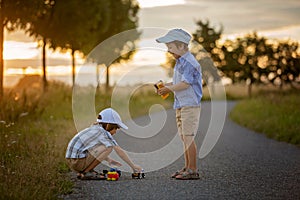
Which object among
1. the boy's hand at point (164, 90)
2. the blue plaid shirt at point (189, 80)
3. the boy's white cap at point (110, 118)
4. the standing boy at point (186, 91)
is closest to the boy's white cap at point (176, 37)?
Result: the standing boy at point (186, 91)

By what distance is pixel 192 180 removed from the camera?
318 inches

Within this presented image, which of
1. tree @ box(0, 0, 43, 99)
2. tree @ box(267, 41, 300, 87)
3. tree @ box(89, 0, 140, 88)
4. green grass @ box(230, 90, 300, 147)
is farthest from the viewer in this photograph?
tree @ box(267, 41, 300, 87)

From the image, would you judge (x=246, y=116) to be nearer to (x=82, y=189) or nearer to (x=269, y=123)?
(x=269, y=123)

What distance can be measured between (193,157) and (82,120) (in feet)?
31.0

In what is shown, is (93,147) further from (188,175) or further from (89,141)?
(188,175)

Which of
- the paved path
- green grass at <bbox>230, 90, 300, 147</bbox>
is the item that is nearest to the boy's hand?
the paved path

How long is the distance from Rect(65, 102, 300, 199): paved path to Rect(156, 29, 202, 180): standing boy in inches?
17.4

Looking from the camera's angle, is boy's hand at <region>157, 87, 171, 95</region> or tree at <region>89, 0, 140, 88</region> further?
tree at <region>89, 0, 140, 88</region>

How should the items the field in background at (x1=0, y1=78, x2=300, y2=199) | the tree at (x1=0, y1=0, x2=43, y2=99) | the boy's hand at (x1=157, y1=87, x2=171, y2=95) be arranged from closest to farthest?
1. the field in background at (x1=0, y1=78, x2=300, y2=199)
2. the boy's hand at (x1=157, y1=87, x2=171, y2=95)
3. the tree at (x1=0, y1=0, x2=43, y2=99)

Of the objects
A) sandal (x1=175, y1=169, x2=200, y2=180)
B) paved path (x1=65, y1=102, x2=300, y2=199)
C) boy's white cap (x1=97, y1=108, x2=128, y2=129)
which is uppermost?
boy's white cap (x1=97, y1=108, x2=128, y2=129)

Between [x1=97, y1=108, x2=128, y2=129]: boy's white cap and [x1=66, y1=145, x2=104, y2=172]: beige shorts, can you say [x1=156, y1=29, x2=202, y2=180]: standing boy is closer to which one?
[x1=97, y1=108, x2=128, y2=129]: boy's white cap

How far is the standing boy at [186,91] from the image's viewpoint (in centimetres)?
810

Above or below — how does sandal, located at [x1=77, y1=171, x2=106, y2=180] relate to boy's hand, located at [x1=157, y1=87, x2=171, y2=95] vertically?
below

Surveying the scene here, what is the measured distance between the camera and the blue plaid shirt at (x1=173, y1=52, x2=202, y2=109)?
26.7 feet
